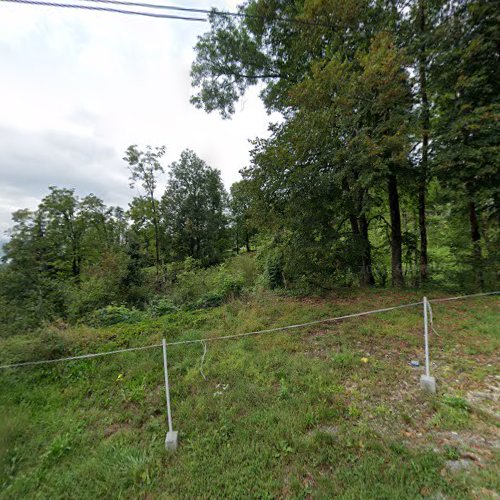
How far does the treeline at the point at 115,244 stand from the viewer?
568 centimetres

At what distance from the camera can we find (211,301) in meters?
7.45

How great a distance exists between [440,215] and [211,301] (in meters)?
9.01

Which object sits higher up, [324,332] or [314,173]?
[314,173]

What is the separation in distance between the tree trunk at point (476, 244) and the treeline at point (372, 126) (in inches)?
1.4

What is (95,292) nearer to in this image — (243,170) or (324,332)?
(243,170)

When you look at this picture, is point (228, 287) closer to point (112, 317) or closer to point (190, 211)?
point (112, 317)

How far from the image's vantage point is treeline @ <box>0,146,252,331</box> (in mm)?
5684

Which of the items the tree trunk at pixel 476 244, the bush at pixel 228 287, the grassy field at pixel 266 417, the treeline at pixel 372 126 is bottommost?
the grassy field at pixel 266 417

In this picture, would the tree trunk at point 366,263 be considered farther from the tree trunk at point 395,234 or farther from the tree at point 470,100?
the tree at point 470,100

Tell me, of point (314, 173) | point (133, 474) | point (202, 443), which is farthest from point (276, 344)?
point (314, 173)

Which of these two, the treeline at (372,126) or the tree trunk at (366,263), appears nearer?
the treeline at (372,126)

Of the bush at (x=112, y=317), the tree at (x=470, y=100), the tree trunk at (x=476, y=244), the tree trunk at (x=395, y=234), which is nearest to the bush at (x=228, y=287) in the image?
the bush at (x=112, y=317)

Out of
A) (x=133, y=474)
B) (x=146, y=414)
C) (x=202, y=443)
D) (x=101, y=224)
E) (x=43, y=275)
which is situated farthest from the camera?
(x=101, y=224)

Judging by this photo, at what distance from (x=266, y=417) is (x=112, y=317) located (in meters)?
5.70
